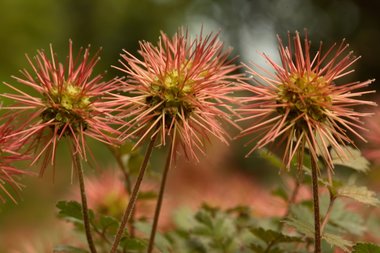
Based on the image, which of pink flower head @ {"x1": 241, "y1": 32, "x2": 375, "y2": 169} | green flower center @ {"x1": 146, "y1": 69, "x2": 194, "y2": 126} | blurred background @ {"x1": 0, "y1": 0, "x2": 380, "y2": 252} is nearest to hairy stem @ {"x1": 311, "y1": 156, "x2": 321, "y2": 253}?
pink flower head @ {"x1": 241, "y1": 32, "x2": 375, "y2": 169}

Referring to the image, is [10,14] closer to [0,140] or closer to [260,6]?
[260,6]

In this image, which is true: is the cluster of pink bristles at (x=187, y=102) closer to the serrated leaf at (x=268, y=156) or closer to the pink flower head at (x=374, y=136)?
the serrated leaf at (x=268, y=156)

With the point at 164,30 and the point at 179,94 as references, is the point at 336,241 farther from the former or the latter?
the point at 164,30

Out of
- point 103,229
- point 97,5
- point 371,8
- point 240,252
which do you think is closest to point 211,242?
point 240,252

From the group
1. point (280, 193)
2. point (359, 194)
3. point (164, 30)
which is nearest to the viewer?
point (359, 194)

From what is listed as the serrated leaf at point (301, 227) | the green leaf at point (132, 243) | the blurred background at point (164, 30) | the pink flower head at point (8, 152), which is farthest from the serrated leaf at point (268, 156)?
the blurred background at point (164, 30)

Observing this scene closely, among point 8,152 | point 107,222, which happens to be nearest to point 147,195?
point 107,222
